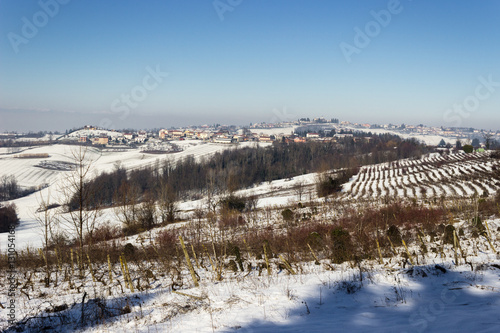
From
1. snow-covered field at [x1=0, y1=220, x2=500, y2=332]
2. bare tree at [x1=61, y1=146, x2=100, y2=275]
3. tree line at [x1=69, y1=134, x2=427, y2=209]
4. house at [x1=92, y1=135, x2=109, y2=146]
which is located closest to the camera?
snow-covered field at [x1=0, y1=220, x2=500, y2=332]

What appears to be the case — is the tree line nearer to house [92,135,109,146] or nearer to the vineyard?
the vineyard

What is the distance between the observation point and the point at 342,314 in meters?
5.22

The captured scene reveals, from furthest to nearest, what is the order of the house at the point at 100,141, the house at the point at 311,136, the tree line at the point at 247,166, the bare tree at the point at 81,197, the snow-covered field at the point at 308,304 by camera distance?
1. the house at the point at 311,136
2. the house at the point at 100,141
3. the tree line at the point at 247,166
4. the bare tree at the point at 81,197
5. the snow-covered field at the point at 308,304

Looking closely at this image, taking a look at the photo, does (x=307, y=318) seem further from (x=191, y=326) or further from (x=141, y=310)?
(x=141, y=310)

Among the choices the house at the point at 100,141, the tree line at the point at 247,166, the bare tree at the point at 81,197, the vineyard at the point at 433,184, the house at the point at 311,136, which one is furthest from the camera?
the house at the point at 311,136

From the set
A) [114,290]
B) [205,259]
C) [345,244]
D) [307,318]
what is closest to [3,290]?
[114,290]

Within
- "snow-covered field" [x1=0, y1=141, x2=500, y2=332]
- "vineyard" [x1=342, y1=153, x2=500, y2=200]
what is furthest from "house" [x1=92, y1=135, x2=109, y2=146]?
"snow-covered field" [x1=0, y1=141, x2=500, y2=332]

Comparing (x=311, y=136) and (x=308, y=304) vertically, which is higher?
(x=311, y=136)

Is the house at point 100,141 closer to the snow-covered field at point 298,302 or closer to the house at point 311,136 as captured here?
the house at point 311,136

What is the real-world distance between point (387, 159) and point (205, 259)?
85.3 m

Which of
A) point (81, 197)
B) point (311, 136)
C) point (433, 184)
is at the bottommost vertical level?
point (433, 184)

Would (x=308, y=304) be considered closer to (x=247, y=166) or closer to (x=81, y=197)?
(x=81, y=197)

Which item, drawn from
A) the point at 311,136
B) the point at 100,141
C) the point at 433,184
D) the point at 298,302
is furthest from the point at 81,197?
the point at 311,136

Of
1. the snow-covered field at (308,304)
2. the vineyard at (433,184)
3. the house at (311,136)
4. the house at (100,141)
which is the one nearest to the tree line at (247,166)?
the vineyard at (433,184)
